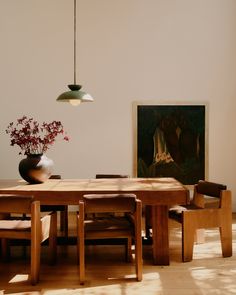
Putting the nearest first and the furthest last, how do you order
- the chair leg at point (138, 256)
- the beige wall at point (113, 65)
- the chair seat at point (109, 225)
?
the chair leg at point (138, 256)
the chair seat at point (109, 225)
the beige wall at point (113, 65)

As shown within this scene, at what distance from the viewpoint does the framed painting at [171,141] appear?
22.4 feet

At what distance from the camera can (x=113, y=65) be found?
22.3 feet

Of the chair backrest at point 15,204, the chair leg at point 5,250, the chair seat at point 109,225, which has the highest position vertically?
the chair backrest at point 15,204

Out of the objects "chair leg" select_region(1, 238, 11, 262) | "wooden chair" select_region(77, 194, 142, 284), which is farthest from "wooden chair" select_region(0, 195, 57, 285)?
"chair leg" select_region(1, 238, 11, 262)

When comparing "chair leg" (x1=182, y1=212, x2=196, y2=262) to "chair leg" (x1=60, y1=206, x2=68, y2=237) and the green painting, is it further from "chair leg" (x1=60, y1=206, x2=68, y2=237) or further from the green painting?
the green painting

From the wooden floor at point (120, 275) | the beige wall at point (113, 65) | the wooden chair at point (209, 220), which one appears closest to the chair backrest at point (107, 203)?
the wooden floor at point (120, 275)

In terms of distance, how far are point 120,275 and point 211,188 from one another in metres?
1.44

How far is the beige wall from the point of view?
6762 millimetres

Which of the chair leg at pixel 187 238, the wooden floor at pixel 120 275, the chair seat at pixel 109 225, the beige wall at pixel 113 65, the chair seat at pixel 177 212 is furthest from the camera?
the beige wall at pixel 113 65

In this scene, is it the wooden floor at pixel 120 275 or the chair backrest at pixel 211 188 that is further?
the chair backrest at pixel 211 188

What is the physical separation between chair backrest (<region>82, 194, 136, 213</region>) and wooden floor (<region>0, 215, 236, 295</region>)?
2.14ft

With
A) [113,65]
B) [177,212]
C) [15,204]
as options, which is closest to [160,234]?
[177,212]

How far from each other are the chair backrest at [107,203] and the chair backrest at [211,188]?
1.30 metres

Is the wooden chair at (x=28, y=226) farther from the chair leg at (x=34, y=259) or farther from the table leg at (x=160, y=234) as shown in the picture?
the table leg at (x=160, y=234)
